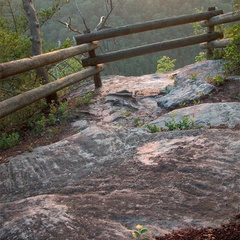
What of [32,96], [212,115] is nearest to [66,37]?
[32,96]

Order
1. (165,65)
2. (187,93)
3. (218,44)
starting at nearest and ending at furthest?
(187,93)
(218,44)
(165,65)

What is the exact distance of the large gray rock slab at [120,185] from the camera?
7.16 ft

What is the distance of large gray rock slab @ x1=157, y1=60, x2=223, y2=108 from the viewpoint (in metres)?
5.86

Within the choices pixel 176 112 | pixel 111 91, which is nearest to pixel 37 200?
pixel 176 112

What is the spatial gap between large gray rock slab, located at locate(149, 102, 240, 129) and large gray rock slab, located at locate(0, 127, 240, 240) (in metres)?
0.42

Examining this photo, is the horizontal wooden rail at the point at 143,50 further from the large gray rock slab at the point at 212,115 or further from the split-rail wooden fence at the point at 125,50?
the large gray rock slab at the point at 212,115

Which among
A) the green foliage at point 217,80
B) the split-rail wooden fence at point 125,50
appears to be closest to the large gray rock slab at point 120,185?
the green foliage at point 217,80

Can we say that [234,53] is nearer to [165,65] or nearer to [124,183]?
[124,183]

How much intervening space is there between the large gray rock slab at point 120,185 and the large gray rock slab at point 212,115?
418 millimetres

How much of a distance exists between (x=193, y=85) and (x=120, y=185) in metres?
3.88

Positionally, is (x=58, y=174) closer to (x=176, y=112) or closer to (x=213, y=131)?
(x=213, y=131)

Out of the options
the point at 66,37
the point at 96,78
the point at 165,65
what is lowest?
the point at 165,65

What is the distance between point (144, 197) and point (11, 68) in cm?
314

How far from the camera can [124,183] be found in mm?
2775
